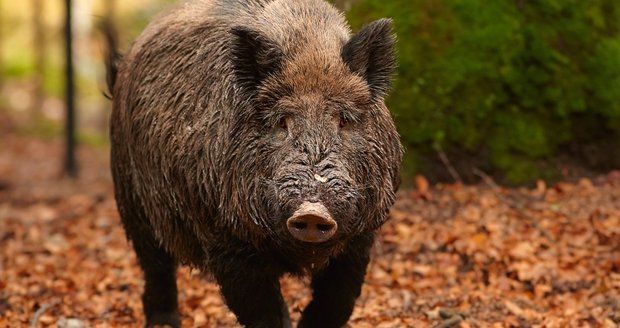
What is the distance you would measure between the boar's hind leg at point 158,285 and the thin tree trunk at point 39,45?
17360mm

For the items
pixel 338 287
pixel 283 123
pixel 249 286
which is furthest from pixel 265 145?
pixel 338 287

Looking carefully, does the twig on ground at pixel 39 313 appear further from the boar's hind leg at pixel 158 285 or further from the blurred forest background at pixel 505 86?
the blurred forest background at pixel 505 86

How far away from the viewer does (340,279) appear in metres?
5.05

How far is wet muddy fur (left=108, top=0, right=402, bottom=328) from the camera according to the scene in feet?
13.6

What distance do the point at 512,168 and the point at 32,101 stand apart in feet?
78.9

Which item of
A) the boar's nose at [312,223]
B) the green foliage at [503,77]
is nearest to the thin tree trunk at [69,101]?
the green foliage at [503,77]

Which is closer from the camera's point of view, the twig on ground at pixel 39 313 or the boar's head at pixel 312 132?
the boar's head at pixel 312 132

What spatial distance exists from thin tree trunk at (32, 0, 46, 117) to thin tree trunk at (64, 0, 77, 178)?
7.53 m

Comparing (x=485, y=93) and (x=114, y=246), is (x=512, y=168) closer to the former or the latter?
(x=485, y=93)

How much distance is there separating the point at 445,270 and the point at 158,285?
2.48 meters

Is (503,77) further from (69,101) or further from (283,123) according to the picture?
(69,101)

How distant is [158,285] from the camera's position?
21.0 ft

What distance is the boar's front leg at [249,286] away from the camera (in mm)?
4723

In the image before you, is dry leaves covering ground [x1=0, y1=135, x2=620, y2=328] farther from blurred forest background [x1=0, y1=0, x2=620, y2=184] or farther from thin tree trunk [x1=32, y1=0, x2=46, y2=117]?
thin tree trunk [x1=32, y1=0, x2=46, y2=117]
